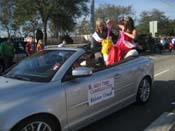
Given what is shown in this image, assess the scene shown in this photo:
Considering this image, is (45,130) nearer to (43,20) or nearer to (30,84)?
(30,84)

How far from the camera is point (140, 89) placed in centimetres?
794

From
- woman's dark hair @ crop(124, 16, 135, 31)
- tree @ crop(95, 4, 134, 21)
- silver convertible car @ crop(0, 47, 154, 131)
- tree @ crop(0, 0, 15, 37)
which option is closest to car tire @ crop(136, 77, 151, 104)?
silver convertible car @ crop(0, 47, 154, 131)

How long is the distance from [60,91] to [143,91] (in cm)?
315

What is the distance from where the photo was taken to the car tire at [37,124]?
4742 millimetres

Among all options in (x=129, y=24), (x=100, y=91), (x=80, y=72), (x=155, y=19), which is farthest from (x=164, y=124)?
(x=155, y=19)

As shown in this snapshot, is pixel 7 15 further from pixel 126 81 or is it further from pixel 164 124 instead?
pixel 164 124

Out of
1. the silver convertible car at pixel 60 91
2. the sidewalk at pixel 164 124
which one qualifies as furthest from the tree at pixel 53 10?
the sidewalk at pixel 164 124

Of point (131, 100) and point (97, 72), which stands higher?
point (97, 72)

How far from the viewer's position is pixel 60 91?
5.34 meters

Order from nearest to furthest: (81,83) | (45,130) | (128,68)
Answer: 1. (45,130)
2. (81,83)
3. (128,68)

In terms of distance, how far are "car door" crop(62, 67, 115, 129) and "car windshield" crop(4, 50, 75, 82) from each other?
32 centimetres

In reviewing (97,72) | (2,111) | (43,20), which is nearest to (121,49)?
(97,72)

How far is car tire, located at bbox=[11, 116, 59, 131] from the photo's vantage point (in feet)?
15.6

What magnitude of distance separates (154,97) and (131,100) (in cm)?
160
